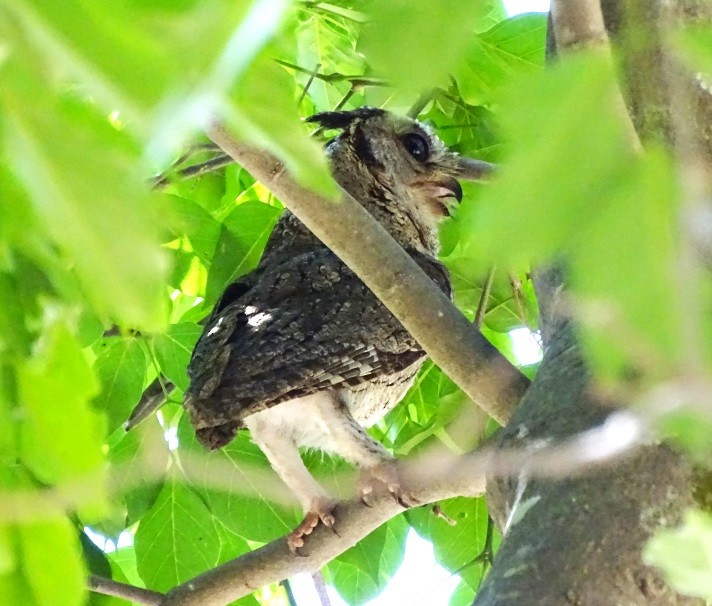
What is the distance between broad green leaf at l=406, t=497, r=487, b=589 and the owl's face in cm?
86

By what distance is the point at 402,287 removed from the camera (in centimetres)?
107

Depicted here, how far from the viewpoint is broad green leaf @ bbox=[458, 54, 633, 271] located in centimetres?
24

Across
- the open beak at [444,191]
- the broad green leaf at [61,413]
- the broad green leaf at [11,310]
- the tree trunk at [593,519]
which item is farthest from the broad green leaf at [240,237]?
the broad green leaf at [61,413]

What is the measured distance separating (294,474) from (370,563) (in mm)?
189

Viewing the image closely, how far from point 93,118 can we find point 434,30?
0.11 metres

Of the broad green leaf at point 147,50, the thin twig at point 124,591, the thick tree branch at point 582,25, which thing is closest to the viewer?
the broad green leaf at point 147,50

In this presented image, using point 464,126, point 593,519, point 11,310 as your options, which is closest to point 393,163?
point 464,126

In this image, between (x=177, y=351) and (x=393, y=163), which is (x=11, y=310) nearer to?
(x=177, y=351)

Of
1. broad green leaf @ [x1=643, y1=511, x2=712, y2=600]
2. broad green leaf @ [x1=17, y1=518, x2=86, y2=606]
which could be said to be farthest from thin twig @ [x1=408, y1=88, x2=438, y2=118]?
broad green leaf @ [x1=17, y1=518, x2=86, y2=606]

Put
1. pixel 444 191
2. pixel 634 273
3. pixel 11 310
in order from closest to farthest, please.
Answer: pixel 634 273 < pixel 11 310 < pixel 444 191

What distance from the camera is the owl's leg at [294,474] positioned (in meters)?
1.45

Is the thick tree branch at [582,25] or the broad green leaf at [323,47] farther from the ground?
the thick tree branch at [582,25]

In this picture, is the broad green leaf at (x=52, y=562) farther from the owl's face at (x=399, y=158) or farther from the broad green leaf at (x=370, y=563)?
the owl's face at (x=399, y=158)

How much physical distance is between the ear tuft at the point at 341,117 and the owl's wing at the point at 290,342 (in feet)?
1.19
